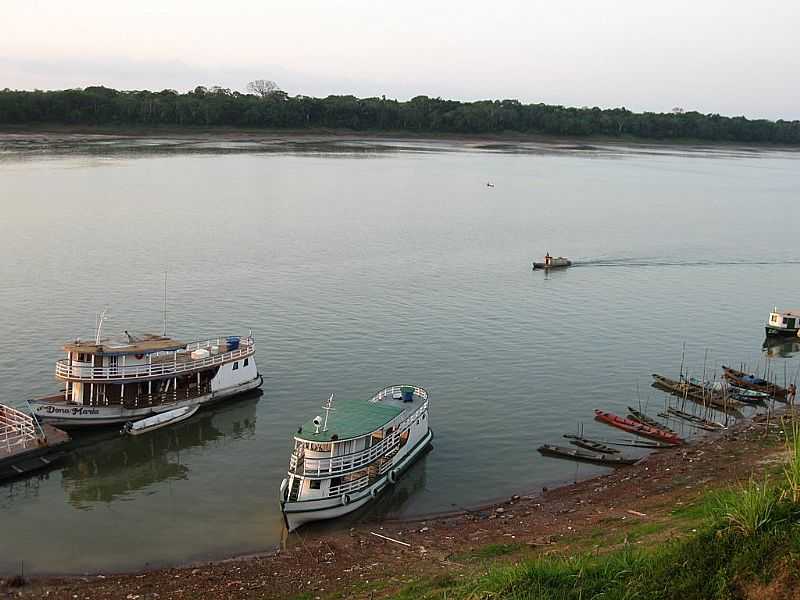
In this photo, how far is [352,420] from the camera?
1510 inches

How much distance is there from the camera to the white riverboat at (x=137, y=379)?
1777 inches

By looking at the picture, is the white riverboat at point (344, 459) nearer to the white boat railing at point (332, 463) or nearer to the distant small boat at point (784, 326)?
the white boat railing at point (332, 463)

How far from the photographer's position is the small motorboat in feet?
139

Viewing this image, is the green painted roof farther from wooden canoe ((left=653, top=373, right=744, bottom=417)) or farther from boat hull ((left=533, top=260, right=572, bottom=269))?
boat hull ((left=533, top=260, right=572, bottom=269))

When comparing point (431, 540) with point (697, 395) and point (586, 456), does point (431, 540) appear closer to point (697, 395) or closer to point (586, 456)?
point (586, 456)

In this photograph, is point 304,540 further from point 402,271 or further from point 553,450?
point 402,271

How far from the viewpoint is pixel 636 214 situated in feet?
447

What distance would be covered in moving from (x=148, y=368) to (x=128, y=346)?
1.74 metres

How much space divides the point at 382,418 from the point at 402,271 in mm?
45775

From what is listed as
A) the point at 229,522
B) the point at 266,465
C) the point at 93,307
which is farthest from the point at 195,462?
the point at 93,307

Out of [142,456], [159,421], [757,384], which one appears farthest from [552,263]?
[142,456]

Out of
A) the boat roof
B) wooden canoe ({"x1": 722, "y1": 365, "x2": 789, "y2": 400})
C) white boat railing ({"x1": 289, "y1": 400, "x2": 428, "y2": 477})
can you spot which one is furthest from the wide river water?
the boat roof

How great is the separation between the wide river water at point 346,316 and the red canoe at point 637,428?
0.86 meters

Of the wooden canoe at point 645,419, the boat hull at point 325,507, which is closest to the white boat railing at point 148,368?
the boat hull at point 325,507
